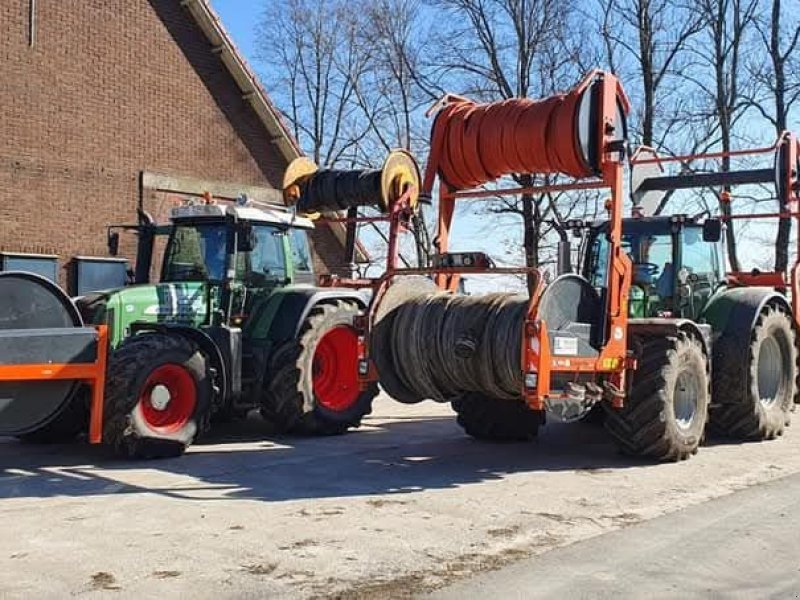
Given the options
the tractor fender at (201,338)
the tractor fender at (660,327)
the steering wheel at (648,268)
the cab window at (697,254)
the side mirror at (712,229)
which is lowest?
the tractor fender at (201,338)

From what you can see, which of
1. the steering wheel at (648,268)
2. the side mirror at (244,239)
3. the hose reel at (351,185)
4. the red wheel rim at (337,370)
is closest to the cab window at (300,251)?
the hose reel at (351,185)

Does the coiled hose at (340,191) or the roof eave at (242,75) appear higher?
the roof eave at (242,75)

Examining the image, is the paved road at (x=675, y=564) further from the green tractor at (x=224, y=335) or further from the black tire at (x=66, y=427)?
the black tire at (x=66, y=427)

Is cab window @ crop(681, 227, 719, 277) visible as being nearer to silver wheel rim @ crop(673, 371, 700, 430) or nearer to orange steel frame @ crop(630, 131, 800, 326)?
orange steel frame @ crop(630, 131, 800, 326)

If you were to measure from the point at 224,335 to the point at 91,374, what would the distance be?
2.01 meters

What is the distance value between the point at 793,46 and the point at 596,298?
20.3 meters

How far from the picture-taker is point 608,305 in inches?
334

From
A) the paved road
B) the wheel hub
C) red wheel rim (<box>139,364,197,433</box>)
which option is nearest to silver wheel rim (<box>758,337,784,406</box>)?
the paved road

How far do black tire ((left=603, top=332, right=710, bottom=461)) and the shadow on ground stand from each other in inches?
12.3

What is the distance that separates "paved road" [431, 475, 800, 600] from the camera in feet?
17.5

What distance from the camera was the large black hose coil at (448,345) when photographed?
8.16m

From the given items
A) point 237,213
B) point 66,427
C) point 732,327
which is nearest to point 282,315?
point 237,213

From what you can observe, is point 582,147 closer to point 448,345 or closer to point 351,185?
point 448,345

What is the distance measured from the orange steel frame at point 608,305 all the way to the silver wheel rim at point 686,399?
3.18ft
